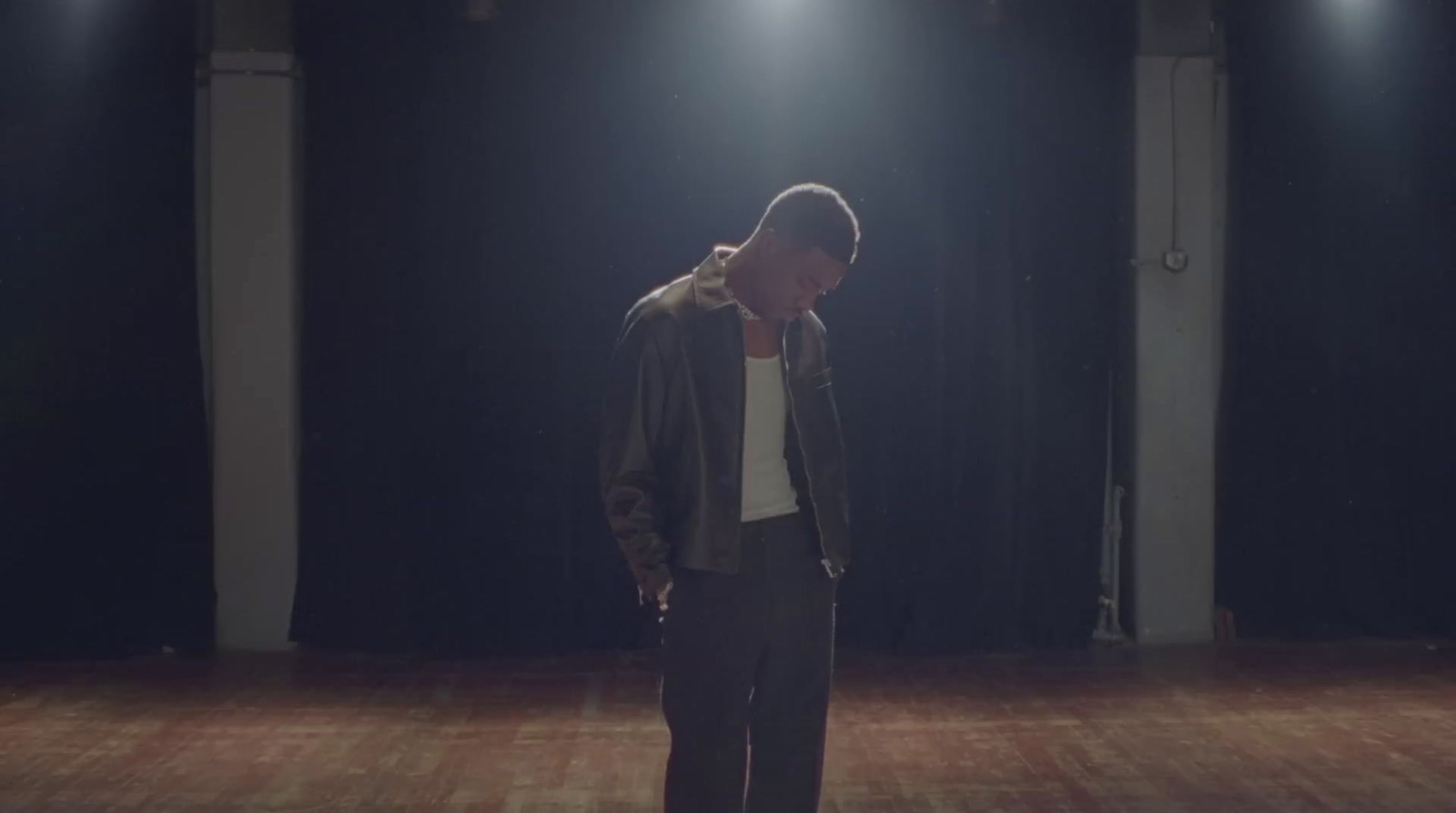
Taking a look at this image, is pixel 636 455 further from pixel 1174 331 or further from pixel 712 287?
pixel 1174 331

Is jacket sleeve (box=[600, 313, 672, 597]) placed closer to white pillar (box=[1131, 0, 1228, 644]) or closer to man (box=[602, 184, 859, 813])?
man (box=[602, 184, 859, 813])

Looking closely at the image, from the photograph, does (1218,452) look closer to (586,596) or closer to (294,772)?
(586,596)

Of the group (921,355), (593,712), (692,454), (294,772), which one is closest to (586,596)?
(593,712)

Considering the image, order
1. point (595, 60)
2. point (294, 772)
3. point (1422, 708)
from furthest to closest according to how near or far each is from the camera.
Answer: point (595, 60) → point (1422, 708) → point (294, 772)

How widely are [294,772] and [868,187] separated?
286 centimetres

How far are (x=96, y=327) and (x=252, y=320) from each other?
1.72 ft

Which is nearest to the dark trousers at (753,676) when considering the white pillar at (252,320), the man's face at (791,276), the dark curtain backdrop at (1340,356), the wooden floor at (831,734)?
the man's face at (791,276)

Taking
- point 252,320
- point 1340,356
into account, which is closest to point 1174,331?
point 1340,356

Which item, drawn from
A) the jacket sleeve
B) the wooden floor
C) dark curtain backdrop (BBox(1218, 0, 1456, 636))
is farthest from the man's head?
dark curtain backdrop (BBox(1218, 0, 1456, 636))

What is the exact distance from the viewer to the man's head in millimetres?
2271

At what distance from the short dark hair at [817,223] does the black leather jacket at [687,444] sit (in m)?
0.15

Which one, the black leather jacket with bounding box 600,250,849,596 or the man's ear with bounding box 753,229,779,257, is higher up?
the man's ear with bounding box 753,229,779,257

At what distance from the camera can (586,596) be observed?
5.59 meters

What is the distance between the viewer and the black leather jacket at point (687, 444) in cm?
226
